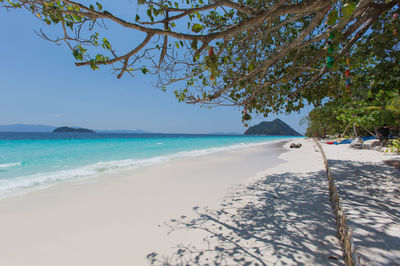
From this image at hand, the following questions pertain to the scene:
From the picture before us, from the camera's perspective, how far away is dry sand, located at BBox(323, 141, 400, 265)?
1850mm

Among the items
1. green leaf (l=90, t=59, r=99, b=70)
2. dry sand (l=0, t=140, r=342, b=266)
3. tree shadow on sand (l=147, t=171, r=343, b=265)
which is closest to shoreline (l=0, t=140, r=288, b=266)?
dry sand (l=0, t=140, r=342, b=266)

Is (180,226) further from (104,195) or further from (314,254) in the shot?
(104,195)

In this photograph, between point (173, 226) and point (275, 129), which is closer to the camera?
point (173, 226)

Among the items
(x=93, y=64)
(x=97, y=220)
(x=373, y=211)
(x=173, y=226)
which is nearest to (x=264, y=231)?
(x=373, y=211)

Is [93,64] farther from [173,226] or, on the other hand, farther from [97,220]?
[97,220]

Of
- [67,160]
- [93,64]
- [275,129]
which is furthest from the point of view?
[275,129]

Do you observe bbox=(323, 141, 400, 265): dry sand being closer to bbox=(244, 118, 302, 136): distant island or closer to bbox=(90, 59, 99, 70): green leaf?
bbox=(90, 59, 99, 70): green leaf

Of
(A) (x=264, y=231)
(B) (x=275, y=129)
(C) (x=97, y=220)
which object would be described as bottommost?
(C) (x=97, y=220)

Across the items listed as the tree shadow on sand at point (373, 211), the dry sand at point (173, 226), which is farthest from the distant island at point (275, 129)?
the dry sand at point (173, 226)

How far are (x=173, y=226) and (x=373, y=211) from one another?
3454mm

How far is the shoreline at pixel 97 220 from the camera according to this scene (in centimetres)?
293

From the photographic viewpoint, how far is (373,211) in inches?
105

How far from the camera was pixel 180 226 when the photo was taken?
3.64m

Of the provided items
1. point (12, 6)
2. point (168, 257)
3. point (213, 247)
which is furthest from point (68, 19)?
point (213, 247)
